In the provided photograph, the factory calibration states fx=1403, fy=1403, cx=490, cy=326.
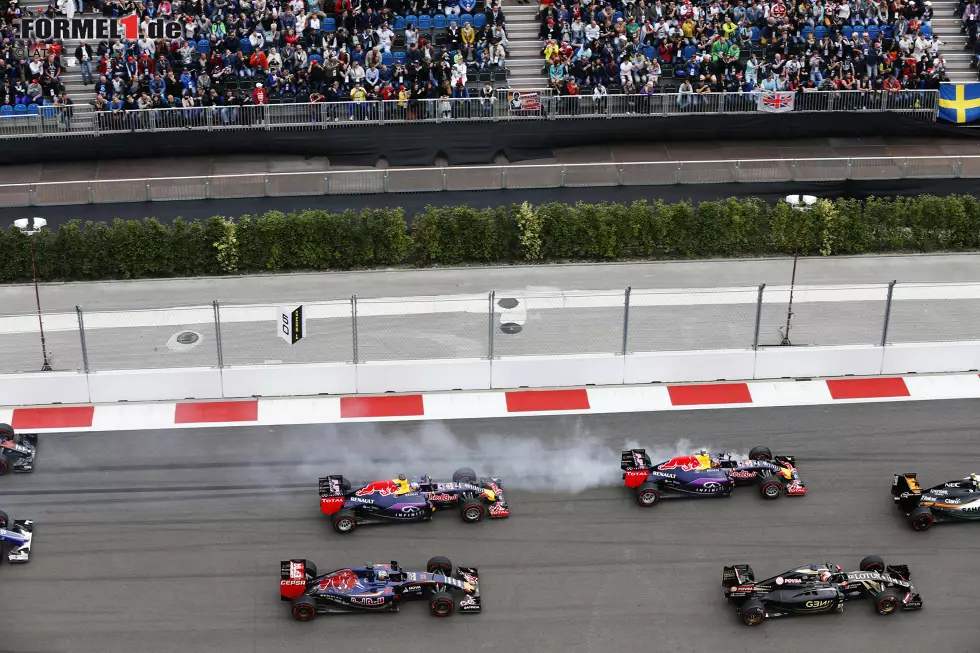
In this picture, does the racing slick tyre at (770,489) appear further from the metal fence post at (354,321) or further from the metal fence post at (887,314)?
the metal fence post at (354,321)

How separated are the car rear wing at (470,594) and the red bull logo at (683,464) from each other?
12.4 feet

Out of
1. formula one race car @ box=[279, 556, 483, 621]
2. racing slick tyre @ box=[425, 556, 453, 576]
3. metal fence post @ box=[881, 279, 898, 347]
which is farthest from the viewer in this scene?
metal fence post @ box=[881, 279, 898, 347]

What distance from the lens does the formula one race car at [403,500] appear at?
21906 mm

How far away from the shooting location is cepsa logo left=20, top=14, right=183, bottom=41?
112ft

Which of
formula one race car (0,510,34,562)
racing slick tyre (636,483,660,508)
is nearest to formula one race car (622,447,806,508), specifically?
racing slick tyre (636,483,660,508)

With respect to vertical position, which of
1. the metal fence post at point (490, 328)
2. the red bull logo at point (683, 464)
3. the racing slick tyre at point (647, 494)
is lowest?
the racing slick tyre at point (647, 494)

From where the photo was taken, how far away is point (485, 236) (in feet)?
101

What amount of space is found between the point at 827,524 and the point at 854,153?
47.0 feet

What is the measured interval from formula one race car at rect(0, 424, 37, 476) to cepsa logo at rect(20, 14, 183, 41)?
13.6 metres

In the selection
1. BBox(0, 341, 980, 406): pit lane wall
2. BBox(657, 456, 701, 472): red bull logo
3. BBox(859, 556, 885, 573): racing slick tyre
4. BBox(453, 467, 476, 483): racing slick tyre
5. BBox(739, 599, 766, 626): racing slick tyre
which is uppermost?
BBox(0, 341, 980, 406): pit lane wall

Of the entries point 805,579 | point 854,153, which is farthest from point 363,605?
point 854,153

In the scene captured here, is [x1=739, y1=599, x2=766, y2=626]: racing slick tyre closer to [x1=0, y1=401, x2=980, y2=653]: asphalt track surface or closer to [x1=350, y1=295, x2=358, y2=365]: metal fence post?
[x1=0, y1=401, x2=980, y2=653]: asphalt track surface

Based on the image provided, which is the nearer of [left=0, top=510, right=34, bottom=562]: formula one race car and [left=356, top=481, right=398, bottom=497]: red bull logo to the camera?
[left=0, top=510, right=34, bottom=562]: formula one race car

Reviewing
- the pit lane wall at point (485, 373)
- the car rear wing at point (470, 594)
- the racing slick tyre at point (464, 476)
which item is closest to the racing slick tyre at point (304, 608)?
the car rear wing at point (470, 594)
